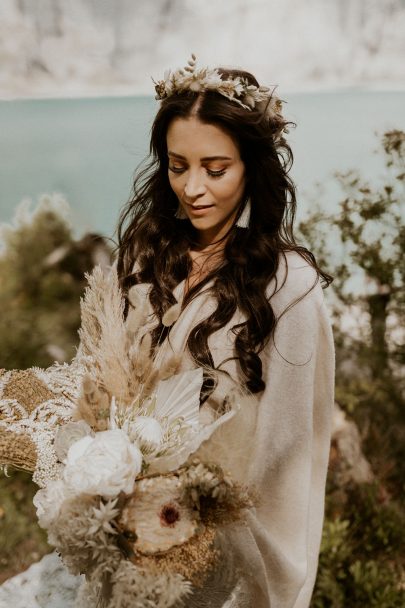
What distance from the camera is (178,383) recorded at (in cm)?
160

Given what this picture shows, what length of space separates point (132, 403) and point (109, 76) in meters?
3.06

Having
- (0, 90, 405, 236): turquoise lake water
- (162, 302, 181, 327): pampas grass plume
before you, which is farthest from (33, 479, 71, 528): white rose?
(0, 90, 405, 236): turquoise lake water

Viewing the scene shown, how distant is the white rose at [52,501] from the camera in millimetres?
1366

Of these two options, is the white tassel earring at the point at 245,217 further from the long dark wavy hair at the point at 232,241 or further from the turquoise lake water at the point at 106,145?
the turquoise lake water at the point at 106,145

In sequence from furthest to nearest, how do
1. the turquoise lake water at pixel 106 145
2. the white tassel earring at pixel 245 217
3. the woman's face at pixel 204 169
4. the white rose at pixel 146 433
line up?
1. the turquoise lake water at pixel 106 145
2. the white tassel earring at pixel 245 217
3. the woman's face at pixel 204 169
4. the white rose at pixel 146 433

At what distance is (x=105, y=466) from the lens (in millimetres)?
1319

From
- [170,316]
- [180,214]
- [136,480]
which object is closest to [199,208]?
[180,214]

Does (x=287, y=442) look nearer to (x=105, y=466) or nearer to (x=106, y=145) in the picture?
(x=105, y=466)

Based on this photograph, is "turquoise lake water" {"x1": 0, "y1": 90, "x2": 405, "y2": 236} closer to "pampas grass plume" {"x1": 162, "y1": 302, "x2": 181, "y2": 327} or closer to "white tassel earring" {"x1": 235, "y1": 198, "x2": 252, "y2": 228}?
"white tassel earring" {"x1": 235, "y1": 198, "x2": 252, "y2": 228}

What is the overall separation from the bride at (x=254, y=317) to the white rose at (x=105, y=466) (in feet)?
1.37

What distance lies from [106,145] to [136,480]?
3025 mm

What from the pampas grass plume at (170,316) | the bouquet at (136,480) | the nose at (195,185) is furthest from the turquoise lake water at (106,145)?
the bouquet at (136,480)

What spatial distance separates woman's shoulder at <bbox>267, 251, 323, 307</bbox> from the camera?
1.91 metres

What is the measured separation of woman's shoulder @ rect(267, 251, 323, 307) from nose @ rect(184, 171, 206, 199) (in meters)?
0.33
